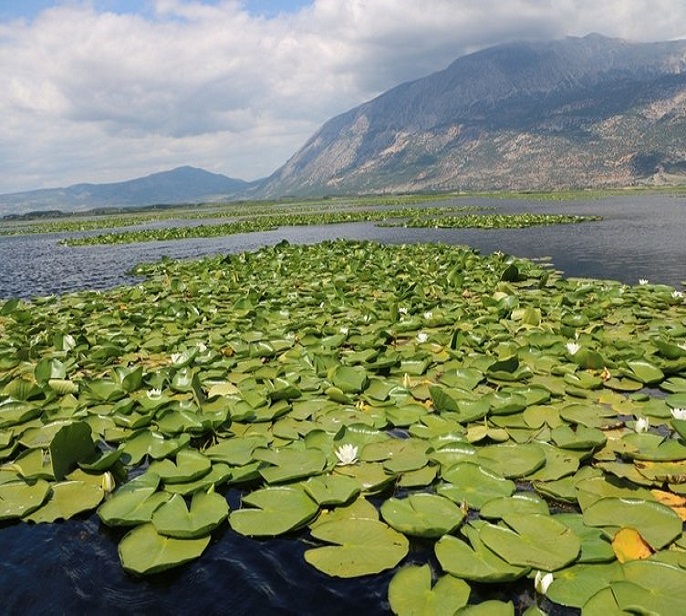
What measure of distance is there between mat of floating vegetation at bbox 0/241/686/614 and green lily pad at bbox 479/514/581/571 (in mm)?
11

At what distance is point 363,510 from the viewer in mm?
3684

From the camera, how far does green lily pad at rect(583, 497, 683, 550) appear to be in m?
3.12

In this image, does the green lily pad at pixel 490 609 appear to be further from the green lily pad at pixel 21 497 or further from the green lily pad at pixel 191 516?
the green lily pad at pixel 21 497

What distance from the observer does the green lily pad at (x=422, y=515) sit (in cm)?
336

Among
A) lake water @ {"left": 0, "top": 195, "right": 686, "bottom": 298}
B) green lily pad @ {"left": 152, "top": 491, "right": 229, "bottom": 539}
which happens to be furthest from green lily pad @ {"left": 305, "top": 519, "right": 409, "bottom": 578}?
lake water @ {"left": 0, "top": 195, "right": 686, "bottom": 298}

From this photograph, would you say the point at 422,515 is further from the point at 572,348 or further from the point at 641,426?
the point at 572,348

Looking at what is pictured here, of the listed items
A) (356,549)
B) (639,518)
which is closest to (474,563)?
(356,549)

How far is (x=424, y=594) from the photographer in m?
2.83

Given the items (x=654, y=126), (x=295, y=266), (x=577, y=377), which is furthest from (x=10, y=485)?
(x=654, y=126)

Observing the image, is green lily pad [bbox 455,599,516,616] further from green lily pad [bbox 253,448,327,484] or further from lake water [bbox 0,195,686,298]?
lake water [bbox 0,195,686,298]

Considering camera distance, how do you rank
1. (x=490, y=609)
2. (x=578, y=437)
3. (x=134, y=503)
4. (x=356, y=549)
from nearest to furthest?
(x=490, y=609), (x=356, y=549), (x=134, y=503), (x=578, y=437)

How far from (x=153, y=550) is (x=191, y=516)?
0.33 meters

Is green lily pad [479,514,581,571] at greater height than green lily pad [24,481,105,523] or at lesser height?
lesser

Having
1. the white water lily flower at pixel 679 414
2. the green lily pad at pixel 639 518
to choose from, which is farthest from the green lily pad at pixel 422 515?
the white water lily flower at pixel 679 414
